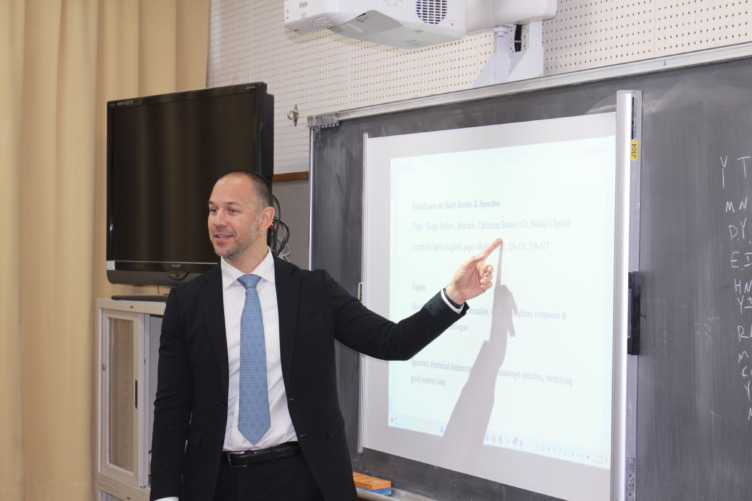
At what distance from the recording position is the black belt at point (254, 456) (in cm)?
198

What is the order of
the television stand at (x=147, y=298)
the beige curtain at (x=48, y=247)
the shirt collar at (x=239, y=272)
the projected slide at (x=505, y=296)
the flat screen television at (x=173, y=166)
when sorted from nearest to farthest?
the projected slide at (x=505, y=296) → the shirt collar at (x=239, y=272) → the flat screen television at (x=173, y=166) → the television stand at (x=147, y=298) → the beige curtain at (x=48, y=247)

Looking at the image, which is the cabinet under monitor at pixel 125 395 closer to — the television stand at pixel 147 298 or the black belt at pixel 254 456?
the television stand at pixel 147 298

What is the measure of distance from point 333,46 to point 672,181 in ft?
5.99

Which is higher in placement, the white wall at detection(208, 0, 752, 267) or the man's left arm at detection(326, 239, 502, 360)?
the white wall at detection(208, 0, 752, 267)

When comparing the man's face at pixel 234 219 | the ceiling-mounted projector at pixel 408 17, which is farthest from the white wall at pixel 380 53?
the man's face at pixel 234 219

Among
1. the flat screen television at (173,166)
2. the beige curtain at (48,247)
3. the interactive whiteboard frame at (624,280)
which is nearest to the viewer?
the interactive whiteboard frame at (624,280)

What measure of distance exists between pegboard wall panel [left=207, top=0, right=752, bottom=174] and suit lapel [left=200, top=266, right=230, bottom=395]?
1.14 metres

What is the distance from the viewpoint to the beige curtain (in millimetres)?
3193

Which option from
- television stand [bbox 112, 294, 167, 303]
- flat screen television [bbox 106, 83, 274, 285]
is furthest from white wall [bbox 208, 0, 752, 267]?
television stand [bbox 112, 294, 167, 303]

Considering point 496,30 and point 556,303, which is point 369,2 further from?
point 556,303

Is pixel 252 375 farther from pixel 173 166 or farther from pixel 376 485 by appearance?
pixel 173 166

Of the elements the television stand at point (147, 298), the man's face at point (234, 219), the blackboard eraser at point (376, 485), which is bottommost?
the blackboard eraser at point (376, 485)

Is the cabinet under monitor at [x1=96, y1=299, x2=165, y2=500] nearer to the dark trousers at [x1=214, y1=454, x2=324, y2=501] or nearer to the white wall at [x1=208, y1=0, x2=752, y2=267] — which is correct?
the white wall at [x1=208, y1=0, x2=752, y2=267]

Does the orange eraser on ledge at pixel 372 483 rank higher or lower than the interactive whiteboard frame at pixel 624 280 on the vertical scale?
lower
